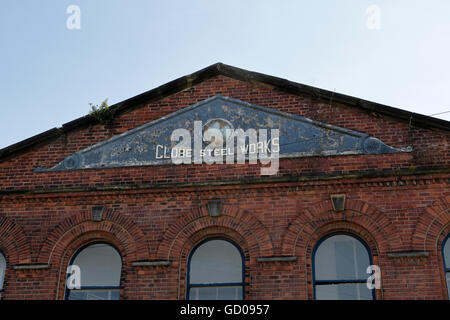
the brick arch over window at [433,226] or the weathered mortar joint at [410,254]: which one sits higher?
the brick arch over window at [433,226]

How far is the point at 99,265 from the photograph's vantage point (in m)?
12.1

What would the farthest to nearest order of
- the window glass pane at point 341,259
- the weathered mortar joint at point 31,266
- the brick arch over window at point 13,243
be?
1. the brick arch over window at point 13,243
2. the weathered mortar joint at point 31,266
3. the window glass pane at point 341,259

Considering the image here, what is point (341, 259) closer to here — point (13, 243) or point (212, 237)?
point (212, 237)

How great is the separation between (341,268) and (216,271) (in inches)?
91.2

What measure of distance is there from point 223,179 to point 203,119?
1500 mm

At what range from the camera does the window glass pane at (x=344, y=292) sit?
11.0 meters

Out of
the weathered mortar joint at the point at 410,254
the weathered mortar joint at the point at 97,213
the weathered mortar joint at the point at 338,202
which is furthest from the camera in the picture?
the weathered mortar joint at the point at 97,213

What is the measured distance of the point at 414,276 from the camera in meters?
10.9

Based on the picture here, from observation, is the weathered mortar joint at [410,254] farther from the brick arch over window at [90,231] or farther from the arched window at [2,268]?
the arched window at [2,268]

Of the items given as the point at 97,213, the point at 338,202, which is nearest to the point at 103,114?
the point at 97,213

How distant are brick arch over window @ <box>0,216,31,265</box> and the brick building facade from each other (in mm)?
24

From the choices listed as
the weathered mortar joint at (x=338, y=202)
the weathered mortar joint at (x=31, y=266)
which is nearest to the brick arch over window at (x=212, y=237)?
the weathered mortar joint at (x=338, y=202)

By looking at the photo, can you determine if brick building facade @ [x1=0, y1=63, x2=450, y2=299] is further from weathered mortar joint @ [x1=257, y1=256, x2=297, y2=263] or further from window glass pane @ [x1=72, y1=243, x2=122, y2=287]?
window glass pane @ [x1=72, y1=243, x2=122, y2=287]

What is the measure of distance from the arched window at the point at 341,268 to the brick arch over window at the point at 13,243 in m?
5.59
